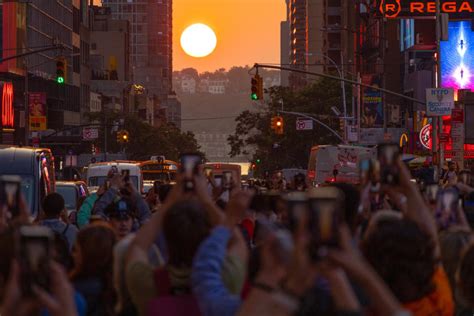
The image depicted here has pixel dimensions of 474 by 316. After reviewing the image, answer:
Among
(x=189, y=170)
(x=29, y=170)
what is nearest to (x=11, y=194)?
(x=189, y=170)

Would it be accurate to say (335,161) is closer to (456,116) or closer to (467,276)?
(456,116)

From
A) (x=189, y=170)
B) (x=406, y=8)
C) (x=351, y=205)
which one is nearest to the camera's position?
(x=189, y=170)

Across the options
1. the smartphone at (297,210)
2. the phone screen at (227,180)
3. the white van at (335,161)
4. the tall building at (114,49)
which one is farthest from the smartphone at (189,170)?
the tall building at (114,49)

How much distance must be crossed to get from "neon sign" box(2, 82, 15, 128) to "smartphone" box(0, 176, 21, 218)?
74032mm

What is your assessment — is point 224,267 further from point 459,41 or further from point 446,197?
point 459,41

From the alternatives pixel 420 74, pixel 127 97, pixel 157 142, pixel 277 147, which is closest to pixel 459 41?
pixel 420 74

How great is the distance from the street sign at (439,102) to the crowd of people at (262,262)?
97.2 feet

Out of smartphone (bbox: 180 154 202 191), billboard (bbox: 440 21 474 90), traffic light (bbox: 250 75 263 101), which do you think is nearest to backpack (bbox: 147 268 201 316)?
smartphone (bbox: 180 154 202 191)

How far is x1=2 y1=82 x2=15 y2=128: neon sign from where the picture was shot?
258ft

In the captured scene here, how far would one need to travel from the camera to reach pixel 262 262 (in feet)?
15.0

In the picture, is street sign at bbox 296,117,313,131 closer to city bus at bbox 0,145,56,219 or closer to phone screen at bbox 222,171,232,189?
city bus at bbox 0,145,56,219

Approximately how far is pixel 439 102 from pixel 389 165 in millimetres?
32321

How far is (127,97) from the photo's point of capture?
577ft

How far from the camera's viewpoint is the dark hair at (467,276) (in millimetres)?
5613
